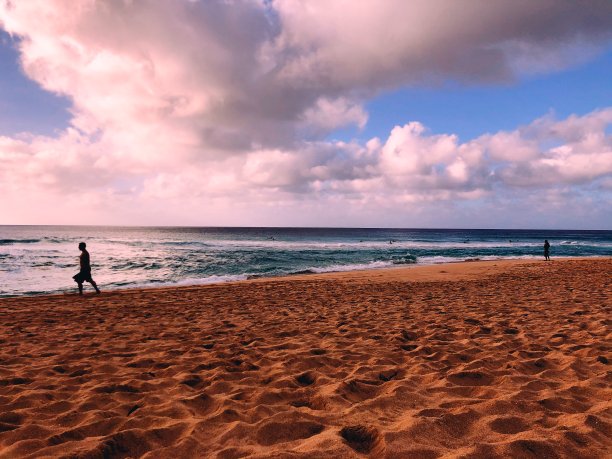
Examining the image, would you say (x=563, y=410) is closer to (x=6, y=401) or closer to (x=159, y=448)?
(x=159, y=448)

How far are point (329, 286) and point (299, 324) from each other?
22.3 feet

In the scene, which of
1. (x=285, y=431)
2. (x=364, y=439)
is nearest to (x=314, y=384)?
(x=285, y=431)

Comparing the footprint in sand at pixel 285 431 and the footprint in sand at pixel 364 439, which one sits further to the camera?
the footprint in sand at pixel 285 431

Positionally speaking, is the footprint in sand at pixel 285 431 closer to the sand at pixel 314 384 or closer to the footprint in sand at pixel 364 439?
the sand at pixel 314 384

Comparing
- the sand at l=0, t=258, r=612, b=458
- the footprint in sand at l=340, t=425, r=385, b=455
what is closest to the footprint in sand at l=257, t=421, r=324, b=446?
the sand at l=0, t=258, r=612, b=458

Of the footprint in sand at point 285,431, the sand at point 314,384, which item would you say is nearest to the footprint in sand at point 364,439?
the sand at point 314,384

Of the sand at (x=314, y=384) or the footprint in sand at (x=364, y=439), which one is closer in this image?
the footprint in sand at (x=364, y=439)

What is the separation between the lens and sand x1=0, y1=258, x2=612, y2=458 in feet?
8.78

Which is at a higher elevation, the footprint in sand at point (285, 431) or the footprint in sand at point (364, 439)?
the footprint in sand at point (364, 439)

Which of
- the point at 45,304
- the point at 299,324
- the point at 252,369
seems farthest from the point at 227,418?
the point at 45,304

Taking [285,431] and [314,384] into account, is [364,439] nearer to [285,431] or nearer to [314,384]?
[285,431]

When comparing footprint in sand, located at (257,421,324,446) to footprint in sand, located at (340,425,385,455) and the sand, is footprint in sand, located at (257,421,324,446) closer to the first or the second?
the sand

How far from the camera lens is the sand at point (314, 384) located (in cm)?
268

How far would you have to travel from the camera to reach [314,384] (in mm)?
3967
